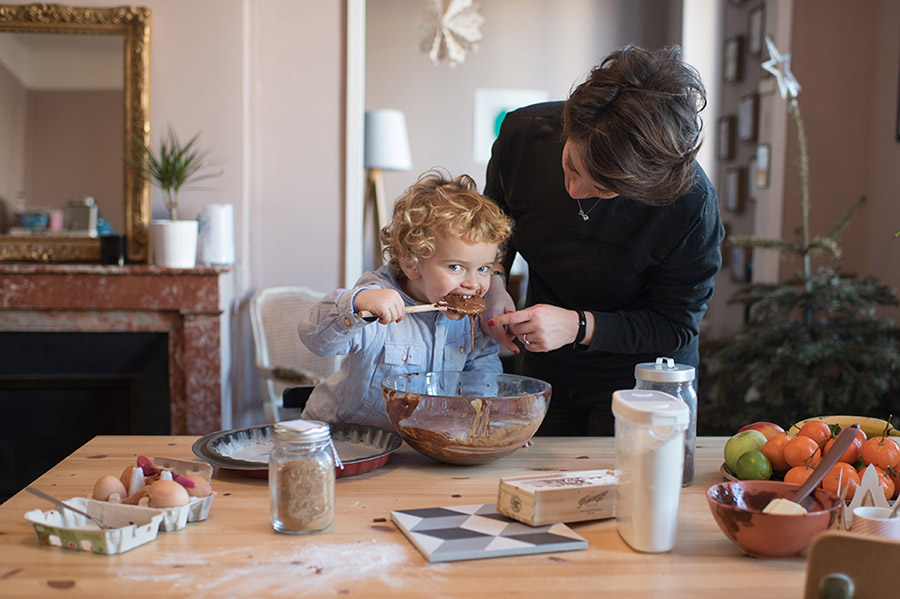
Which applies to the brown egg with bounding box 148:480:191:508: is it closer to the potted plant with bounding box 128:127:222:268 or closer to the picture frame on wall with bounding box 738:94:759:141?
the potted plant with bounding box 128:127:222:268

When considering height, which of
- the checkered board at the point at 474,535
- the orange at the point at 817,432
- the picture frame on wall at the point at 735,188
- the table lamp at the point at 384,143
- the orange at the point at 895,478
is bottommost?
the checkered board at the point at 474,535

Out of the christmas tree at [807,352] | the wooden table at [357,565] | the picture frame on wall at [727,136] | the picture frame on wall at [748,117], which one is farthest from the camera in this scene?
the picture frame on wall at [727,136]

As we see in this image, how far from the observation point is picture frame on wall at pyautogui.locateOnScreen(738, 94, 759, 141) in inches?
177

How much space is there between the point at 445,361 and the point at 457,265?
0.22 meters

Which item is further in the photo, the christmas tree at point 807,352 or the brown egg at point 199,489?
the christmas tree at point 807,352

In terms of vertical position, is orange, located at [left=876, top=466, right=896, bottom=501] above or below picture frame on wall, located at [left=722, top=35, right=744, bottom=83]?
below

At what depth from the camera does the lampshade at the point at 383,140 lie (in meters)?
4.52

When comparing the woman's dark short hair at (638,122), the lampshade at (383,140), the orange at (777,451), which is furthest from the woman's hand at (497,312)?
the lampshade at (383,140)

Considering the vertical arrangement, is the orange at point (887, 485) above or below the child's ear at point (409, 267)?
below

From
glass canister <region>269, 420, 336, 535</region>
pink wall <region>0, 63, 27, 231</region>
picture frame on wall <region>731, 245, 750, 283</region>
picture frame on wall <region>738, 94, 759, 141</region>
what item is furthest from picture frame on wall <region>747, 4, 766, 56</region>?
glass canister <region>269, 420, 336, 535</region>

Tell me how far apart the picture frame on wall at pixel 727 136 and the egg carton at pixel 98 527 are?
458 cm

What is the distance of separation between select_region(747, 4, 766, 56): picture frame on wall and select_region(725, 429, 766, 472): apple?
11.7 feet

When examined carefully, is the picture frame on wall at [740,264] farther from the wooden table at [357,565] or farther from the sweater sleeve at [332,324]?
the wooden table at [357,565]

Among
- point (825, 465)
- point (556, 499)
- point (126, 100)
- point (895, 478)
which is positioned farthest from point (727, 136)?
point (556, 499)
